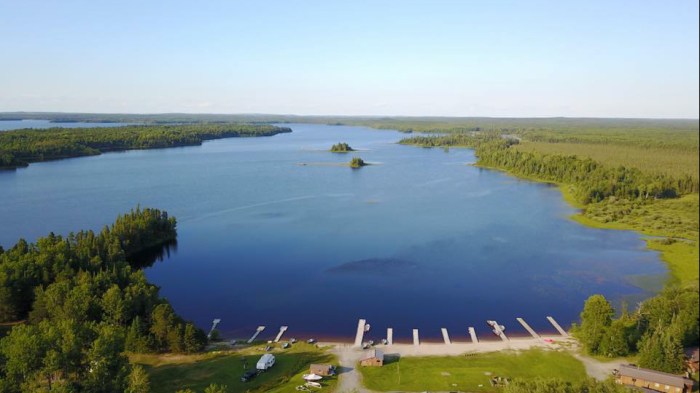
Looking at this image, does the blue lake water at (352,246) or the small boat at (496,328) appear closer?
the small boat at (496,328)

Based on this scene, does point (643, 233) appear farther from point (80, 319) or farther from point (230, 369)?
point (80, 319)

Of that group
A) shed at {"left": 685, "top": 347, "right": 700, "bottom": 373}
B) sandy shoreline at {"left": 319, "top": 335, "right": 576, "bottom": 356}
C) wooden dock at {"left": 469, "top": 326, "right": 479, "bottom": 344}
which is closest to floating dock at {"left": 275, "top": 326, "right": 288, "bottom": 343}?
sandy shoreline at {"left": 319, "top": 335, "right": 576, "bottom": 356}

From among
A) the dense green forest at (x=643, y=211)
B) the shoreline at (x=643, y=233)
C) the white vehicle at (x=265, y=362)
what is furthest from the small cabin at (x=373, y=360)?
the shoreline at (x=643, y=233)

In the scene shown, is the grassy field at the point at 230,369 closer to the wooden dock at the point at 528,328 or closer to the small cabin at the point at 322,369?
the small cabin at the point at 322,369

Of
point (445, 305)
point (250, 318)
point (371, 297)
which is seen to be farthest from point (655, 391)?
point (250, 318)

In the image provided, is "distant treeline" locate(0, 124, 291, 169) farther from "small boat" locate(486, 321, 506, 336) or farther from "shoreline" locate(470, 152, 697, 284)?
"shoreline" locate(470, 152, 697, 284)

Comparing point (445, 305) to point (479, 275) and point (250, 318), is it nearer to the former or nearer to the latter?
point (479, 275)
